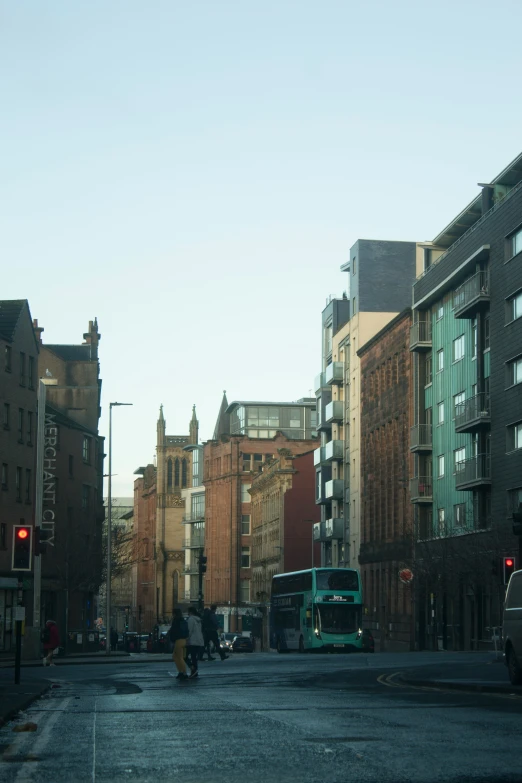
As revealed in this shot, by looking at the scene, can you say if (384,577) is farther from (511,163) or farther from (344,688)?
(344,688)

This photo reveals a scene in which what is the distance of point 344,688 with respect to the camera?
22172mm

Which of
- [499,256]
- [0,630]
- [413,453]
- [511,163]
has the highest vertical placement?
[511,163]

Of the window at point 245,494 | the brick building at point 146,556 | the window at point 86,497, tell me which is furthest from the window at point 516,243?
the brick building at point 146,556

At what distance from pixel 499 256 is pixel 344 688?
3703 cm

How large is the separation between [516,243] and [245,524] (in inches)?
3439

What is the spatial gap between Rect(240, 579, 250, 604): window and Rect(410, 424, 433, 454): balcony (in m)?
67.7

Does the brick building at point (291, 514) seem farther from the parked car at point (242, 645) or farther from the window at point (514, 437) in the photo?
the window at point (514, 437)

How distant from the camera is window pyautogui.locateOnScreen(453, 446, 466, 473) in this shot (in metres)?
61.6

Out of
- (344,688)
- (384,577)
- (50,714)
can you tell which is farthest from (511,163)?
(50,714)

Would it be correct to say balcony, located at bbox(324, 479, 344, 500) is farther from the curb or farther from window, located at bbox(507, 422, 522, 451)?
the curb

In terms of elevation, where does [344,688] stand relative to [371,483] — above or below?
below

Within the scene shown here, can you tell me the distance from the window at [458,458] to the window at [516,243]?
10.7 metres

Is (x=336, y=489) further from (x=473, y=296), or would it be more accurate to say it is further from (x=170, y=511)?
(x=170, y=511)

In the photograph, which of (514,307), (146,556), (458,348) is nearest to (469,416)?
(458,348)
